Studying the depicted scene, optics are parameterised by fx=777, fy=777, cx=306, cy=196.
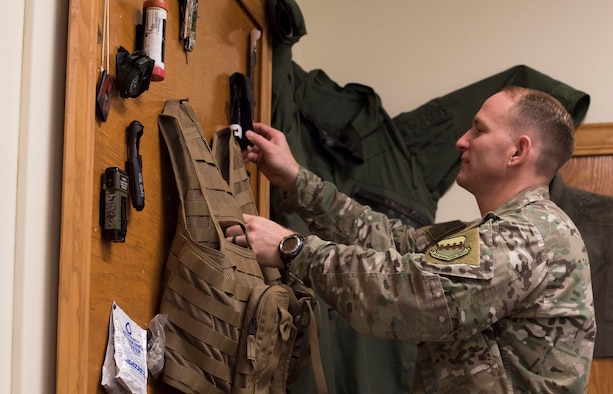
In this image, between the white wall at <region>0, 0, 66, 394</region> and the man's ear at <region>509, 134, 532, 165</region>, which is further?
the man's ear at <region>509, 134, 532, 165</region>

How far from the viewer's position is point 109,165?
1.25m

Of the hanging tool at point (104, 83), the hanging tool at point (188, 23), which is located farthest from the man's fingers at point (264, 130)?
the hanging tool at point (104, 83)

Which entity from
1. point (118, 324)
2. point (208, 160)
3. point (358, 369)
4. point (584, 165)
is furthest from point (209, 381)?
point (584, 165)

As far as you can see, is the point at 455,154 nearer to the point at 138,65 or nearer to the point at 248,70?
the point at 248,70

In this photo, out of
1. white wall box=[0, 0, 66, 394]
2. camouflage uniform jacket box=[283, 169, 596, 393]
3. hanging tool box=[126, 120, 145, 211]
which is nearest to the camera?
white wall box=[0, 0, 66, 394]

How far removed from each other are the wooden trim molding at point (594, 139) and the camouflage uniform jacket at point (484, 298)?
0.89 m

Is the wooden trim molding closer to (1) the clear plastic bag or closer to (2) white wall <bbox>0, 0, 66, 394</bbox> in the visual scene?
(1) the clear plastic bag

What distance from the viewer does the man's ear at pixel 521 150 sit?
1750 mm

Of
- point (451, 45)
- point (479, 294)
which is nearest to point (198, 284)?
point (479, 294)

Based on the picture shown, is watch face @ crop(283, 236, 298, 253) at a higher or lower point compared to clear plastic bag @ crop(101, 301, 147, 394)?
higher

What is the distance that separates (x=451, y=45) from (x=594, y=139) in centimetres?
55

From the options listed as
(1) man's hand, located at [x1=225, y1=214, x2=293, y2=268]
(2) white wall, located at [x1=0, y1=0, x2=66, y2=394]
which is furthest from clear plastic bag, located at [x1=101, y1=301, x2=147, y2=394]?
(1) man's hand, located at [x1=225, y1=214, x2=293, y2=268]

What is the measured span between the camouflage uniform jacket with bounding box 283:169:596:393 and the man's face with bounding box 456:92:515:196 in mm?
157

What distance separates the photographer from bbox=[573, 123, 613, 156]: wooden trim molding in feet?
7.95
